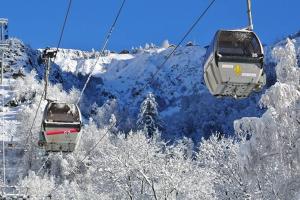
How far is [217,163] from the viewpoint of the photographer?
121ft

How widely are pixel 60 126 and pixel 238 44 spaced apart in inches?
306

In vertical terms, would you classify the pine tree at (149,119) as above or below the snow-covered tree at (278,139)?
below

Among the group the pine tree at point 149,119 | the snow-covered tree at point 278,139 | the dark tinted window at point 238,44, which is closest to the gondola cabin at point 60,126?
the snow-covered tree at point 278,139

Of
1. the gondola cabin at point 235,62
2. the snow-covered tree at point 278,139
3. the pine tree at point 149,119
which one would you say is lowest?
the pine tree at point 149,119

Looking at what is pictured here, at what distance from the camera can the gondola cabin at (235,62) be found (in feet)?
40.4

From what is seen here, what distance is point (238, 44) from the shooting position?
12484 mm

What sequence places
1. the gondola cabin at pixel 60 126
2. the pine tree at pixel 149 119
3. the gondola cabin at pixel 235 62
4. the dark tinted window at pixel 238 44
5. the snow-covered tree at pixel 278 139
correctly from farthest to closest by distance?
the pine tree at pixel 149 119 → the snow-covered tree at pixel 278 139 → the gondola cabin at pixel 60 126 → the dark tinted window at pixel 238 44 → the gondola cabin at pixel 235 62

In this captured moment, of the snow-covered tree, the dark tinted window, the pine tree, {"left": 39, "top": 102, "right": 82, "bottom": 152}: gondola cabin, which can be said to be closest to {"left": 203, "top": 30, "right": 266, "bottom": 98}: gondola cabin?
the dark tinted window

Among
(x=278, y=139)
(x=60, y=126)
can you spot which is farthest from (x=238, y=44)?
(x=278, y=139)

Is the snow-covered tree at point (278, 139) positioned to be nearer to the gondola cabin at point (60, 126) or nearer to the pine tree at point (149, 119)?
the gondola cabin at point (60, 126)

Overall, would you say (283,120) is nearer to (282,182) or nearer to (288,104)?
(288,104)

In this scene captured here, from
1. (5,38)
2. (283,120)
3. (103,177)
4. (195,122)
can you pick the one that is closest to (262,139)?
(283,120)

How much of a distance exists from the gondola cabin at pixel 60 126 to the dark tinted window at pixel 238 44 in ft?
24.6

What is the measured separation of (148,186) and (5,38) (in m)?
16.7
